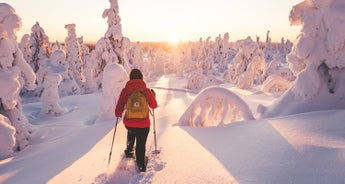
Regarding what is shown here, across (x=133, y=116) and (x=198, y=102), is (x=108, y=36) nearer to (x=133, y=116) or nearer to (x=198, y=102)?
(x=198, y=102)

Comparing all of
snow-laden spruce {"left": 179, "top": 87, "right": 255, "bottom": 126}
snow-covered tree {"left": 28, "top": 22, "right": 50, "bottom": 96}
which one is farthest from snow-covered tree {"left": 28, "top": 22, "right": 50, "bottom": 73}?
snow-laden spruce {"left": 179, "top": 87, "right": 255, "bottom": 126}

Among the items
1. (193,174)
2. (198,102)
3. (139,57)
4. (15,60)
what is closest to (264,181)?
(193,174)

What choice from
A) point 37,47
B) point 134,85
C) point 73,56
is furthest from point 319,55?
point 73,56

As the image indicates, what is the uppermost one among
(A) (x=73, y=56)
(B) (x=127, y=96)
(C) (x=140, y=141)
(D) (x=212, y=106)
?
(A) (x=73, y=56)

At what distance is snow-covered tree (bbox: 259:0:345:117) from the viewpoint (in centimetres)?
575

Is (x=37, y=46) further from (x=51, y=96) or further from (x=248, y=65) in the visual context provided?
(x=248, y=65)

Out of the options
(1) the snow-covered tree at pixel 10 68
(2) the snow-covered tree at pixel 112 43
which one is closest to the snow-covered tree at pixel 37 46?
(2) the snow-covered tree at pixel 112 43

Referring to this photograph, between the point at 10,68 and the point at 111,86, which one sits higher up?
the point at 10,68

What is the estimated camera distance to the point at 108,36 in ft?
80.6

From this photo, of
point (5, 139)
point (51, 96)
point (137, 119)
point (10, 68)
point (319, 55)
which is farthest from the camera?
point (51, 96)

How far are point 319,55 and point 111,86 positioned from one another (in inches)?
319

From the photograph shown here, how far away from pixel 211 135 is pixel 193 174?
6.15ft

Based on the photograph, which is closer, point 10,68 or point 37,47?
point 10,68

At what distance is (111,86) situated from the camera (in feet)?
36.6
